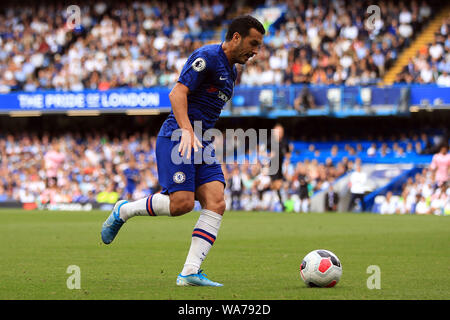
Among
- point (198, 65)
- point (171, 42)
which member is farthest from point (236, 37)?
point (171, 42)

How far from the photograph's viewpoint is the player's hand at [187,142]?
648 cm

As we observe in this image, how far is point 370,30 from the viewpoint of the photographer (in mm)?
28469

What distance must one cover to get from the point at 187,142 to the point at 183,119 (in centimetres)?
22

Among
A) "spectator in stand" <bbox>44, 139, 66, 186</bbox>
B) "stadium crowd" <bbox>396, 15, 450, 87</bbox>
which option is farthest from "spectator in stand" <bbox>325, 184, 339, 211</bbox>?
"spectator in stand" <bbox>44, 139, 66, 186</bbox>

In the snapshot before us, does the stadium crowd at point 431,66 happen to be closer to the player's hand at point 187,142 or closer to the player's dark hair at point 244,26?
the player's dark hair at point 244,26

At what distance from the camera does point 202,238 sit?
6836 millimetres

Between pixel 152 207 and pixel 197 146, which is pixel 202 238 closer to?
pixel 152 207

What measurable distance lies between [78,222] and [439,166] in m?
10.9

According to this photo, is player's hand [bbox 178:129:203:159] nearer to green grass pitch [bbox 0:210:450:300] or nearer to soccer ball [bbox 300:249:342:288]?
green grass pitch [bbox 0:210:450:300]

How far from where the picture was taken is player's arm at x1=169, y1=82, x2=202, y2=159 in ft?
21.3

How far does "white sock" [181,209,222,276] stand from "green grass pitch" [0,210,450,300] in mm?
275
